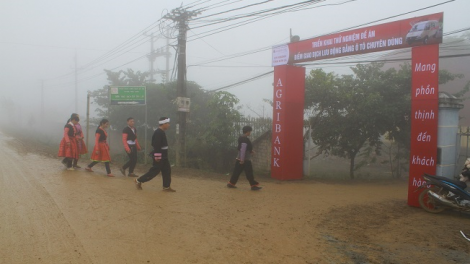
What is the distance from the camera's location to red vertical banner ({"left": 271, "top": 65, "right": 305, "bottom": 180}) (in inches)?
457

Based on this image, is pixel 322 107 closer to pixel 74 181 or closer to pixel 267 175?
pixel 267 175

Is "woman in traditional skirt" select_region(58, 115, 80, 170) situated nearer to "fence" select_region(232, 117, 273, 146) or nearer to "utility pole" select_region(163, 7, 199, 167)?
"utility pole" select_region(163, 7, 199, 167)

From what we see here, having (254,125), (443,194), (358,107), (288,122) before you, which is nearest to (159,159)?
(288,122)

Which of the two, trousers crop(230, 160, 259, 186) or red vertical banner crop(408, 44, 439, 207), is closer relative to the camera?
red vertical banner crop(408, 44, 439, 207)

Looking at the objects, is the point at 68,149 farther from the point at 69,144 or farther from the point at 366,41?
the point at 366,41

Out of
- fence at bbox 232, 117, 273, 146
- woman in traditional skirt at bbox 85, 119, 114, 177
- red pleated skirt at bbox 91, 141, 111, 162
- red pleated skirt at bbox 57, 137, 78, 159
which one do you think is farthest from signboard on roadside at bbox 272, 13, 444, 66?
red pleated skirt at bbox 57, 137, 78, 159

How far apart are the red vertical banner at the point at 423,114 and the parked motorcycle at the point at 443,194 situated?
1.00 feet

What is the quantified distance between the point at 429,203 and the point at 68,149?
9173 mm

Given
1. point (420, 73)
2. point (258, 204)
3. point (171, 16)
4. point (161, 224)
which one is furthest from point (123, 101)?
point (420, 73)

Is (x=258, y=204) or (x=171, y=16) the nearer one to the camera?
(x=258, y=204)

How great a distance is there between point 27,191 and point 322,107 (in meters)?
9.31

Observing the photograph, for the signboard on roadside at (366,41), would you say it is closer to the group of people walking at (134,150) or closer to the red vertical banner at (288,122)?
the red vertical banner at (288,122)

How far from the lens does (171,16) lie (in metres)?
14.9

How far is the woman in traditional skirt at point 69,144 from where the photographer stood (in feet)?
34.3
